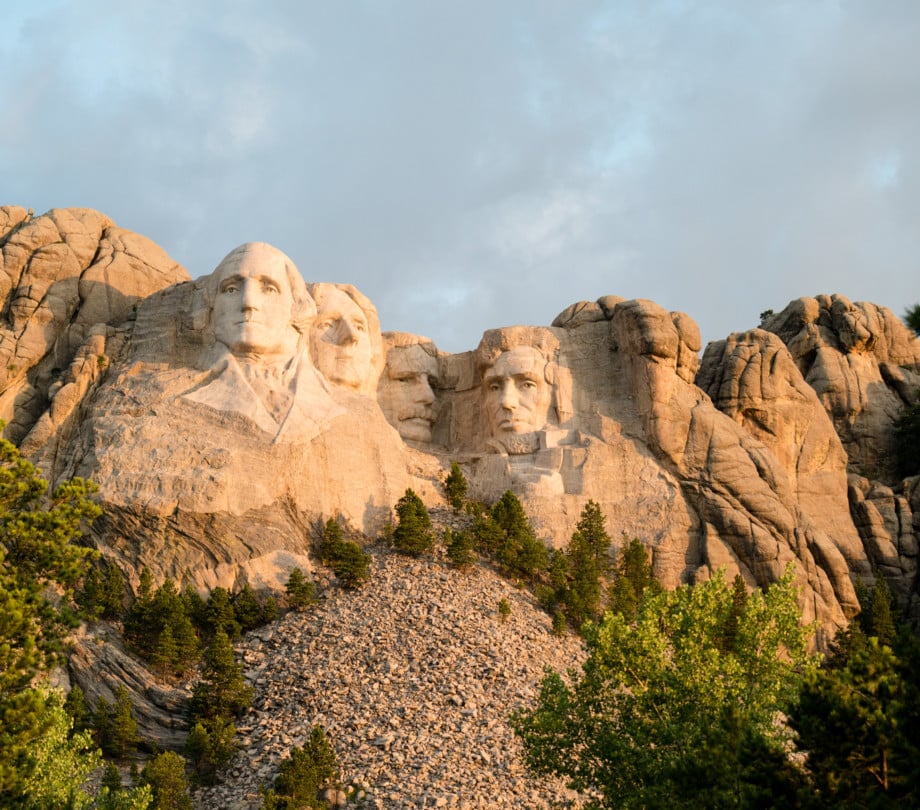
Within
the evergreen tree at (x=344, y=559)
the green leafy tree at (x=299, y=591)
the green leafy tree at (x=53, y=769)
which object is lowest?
the green leafy tree at (x=53, y=769)

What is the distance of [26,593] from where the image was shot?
24500mm

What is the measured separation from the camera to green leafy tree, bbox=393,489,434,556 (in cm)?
3959

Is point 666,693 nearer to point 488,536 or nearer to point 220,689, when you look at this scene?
point 220,689

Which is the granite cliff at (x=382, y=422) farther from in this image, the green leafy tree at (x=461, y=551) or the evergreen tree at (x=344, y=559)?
the green leafy tree at (x=461, y=551)

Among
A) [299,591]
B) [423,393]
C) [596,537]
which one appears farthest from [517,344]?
[299,591]

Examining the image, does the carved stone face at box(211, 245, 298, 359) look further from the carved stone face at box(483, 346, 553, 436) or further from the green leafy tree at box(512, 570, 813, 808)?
the green leafy tree at box(512, 570, 813, 808)

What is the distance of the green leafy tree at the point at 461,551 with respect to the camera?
39.2 metres

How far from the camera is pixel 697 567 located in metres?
42.3

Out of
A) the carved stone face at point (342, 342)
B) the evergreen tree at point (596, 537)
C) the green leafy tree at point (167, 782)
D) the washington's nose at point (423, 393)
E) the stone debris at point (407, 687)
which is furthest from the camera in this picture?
the washington's nose at point (423, 393)

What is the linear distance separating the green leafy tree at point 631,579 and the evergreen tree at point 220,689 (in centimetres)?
1086

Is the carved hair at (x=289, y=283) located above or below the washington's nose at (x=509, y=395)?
above

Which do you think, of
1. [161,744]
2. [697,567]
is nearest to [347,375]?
[697,567]

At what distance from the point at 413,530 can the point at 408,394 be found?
343 inches

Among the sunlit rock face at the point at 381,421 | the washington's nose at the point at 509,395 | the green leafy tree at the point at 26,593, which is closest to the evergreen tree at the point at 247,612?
the sunlit rock face at the point at 381,421
